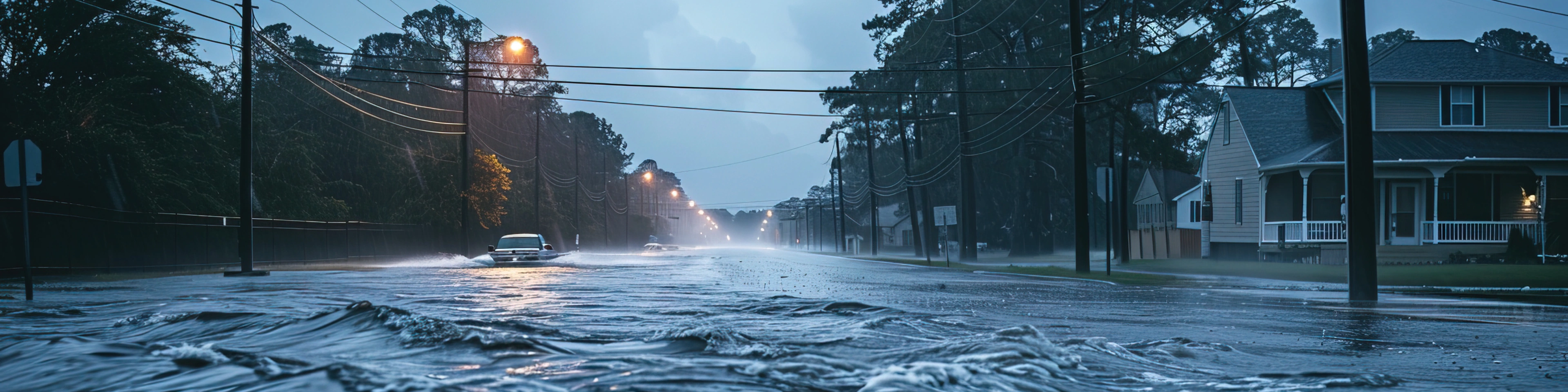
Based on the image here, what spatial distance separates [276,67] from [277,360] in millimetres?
54192

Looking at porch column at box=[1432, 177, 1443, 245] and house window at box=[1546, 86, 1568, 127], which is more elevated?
house window at box=[1546, 86, 1568, 127]

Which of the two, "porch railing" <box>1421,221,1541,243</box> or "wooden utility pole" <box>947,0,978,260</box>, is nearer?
"porch railing" <box>1421,221,1541,243</box>

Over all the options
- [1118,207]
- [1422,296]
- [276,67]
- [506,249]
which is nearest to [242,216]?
[506,249]

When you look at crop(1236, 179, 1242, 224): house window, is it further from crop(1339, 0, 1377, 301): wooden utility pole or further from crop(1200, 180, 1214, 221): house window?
crop(1339, 0, 1377, 301): wooden utility pole

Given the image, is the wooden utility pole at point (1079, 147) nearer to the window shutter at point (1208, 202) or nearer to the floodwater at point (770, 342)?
the floodwater at point (770, 342)

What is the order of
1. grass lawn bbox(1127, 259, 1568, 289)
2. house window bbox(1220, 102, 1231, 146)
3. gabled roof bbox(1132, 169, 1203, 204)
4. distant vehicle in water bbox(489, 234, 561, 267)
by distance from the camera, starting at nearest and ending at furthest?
grass lawn bbox(1127, 259, 1568, 289)
distant vehicle in water bbox(489, 234, 561, 267)
house window bbox(1220, 102, 1231, 146)
gabled roof bbox(1132, 169, 1203, 204)

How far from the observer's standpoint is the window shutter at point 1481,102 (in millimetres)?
34062

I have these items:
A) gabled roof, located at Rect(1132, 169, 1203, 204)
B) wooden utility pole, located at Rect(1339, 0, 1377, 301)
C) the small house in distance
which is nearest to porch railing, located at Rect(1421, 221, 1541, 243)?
the small house in distance

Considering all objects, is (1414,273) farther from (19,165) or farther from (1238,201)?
(19,165)

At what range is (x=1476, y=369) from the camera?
7395 mm

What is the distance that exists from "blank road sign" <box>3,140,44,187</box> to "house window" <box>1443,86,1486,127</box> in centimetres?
3714

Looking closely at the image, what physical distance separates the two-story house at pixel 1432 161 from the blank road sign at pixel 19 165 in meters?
31.2

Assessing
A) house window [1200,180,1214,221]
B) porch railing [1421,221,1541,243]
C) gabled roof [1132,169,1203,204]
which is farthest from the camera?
gabled roof [1132,169,1203,204]

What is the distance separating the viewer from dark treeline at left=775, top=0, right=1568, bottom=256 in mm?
42406
